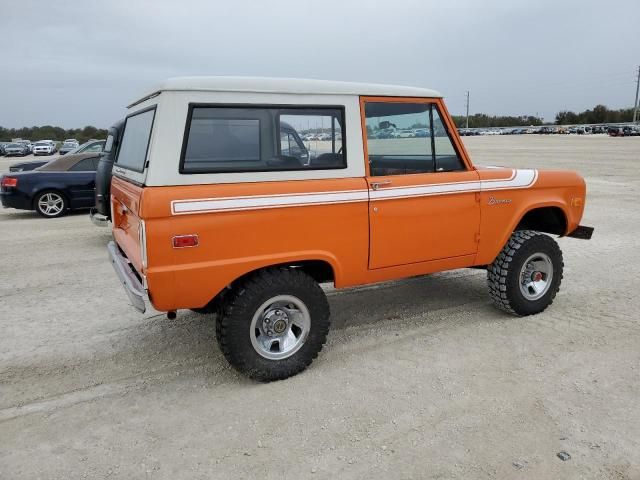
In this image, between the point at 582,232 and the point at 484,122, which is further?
the point at 484,122

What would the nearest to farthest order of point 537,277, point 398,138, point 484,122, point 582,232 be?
point 398,138 < point 537,277 < point 582,232 < point 484,122

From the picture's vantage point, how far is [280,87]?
A: 348 centimetres

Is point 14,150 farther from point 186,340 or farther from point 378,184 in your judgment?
point 378,184

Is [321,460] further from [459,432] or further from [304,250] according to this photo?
[304,250]

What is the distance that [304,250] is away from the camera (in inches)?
141

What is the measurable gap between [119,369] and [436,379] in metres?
2.40

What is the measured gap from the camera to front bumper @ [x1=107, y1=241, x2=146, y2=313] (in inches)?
134

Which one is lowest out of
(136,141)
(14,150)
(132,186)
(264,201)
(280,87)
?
(264,201)

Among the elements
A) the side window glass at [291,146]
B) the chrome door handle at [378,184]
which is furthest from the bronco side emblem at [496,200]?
the side window glass at [291,146]

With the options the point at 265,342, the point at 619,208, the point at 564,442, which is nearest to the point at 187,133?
the point at 265,342

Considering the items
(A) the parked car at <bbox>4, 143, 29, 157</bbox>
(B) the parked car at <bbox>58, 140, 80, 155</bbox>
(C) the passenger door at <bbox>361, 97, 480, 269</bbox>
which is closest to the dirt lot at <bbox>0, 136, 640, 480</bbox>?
(C) the passenger door at <bbox>361, 97, 480, 269</bbox>

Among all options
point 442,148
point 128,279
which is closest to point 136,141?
point 128,279

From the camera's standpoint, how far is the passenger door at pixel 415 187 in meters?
3.87

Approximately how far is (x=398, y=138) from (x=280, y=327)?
182 cm
